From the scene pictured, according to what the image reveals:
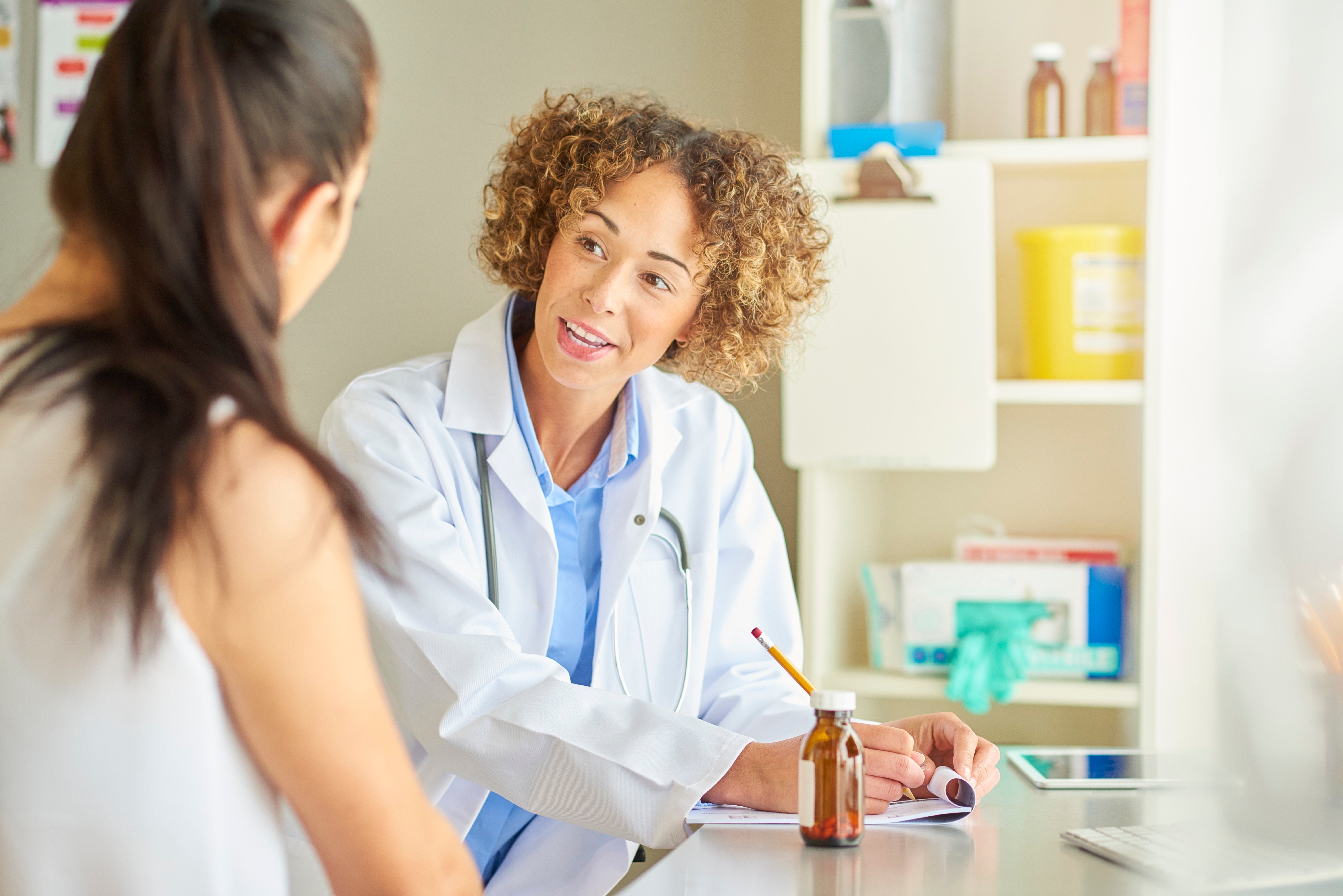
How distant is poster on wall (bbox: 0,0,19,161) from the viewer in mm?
2258

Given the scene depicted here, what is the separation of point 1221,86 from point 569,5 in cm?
189

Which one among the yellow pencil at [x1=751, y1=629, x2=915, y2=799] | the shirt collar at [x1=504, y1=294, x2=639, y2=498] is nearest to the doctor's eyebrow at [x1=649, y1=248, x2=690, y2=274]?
the shirt collar at [x1=504, y1=294, x2=639, y2=498]

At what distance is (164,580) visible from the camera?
0.60 metres

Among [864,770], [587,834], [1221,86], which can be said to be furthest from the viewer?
[587,834]

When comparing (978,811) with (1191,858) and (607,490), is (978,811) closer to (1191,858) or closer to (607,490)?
(1191,858)

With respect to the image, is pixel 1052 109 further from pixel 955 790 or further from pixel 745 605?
pixel 955 790

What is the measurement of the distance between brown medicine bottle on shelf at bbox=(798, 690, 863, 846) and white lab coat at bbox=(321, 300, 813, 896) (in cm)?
14

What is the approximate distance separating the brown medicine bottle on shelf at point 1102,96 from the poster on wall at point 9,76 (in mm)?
2085

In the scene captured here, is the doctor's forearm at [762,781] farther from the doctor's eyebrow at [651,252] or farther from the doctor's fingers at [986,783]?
the doctor's eyebrow at [651,252]

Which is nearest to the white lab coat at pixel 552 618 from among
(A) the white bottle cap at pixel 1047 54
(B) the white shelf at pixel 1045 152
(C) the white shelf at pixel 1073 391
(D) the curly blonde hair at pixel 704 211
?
(D) the curly blonde hair at pixel 704 211

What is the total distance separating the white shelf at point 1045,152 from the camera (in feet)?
5.45

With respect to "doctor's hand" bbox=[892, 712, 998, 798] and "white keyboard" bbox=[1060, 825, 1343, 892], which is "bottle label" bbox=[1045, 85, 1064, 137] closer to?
"doctor's hand" bbox=[892, 712, 998, 798]

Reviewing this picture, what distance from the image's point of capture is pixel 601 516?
140 centimetres

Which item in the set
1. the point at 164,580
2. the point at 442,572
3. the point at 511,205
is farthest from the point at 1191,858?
the point at 511,205
